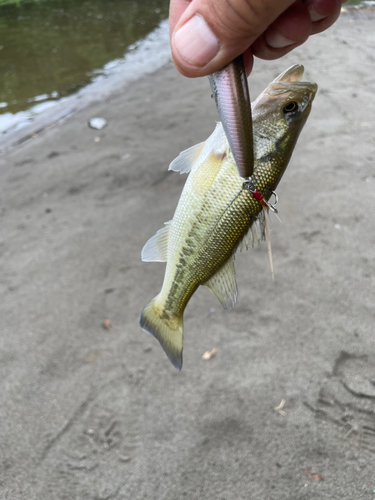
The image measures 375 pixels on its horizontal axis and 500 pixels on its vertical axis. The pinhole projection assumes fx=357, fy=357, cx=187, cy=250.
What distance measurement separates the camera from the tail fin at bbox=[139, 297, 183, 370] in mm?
1770

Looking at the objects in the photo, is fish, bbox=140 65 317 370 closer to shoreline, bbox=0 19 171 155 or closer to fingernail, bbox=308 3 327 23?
fingernail, bbox=308 3 327 23

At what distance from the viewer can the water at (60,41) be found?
26.0ft

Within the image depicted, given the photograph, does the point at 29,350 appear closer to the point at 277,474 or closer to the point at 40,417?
the point at 40,417

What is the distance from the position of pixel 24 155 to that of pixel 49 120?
52.3 inches

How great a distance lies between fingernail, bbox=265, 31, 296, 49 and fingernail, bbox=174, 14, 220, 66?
699mm

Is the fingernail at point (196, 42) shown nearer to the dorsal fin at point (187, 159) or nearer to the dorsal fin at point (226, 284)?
the dorsal fin at point (187, 159)

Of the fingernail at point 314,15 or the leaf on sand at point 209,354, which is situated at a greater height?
the fingernail at point 314,15

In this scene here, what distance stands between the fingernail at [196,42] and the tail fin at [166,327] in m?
1.09

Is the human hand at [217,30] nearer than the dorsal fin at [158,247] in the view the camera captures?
Yes

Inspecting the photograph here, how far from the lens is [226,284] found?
1.63 metres

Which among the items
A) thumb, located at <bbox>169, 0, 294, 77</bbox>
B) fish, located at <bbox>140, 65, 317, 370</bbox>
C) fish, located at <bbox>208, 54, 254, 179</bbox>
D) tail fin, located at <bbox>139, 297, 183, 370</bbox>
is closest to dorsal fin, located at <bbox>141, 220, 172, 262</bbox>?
fish, located at <bbox>140, 65, 317, 370</bbox>

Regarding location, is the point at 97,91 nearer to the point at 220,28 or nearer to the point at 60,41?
the point at 60,41

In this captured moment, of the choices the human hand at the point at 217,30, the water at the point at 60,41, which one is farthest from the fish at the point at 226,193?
the water at the point at 60,41

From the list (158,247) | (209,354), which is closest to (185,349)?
(209,354)
